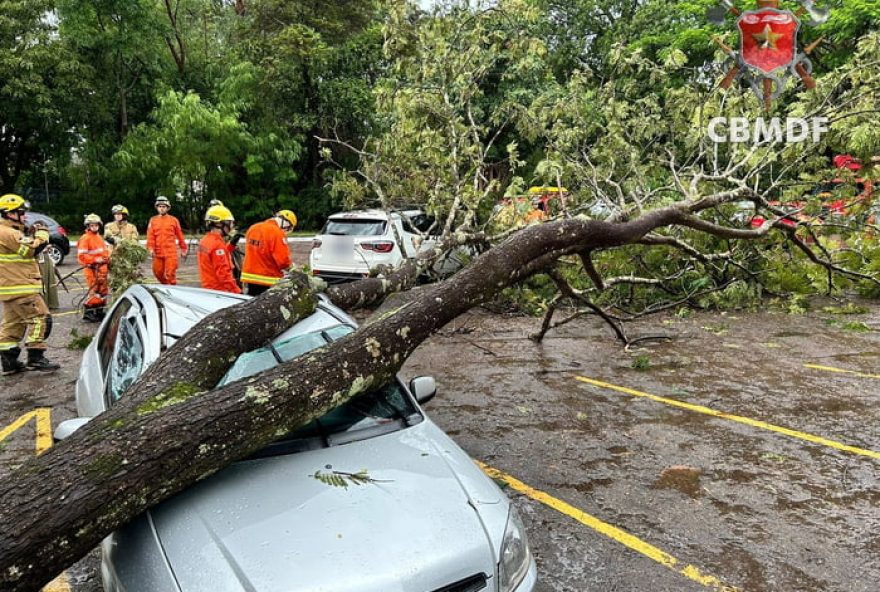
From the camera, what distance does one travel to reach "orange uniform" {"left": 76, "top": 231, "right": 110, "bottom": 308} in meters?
9.28

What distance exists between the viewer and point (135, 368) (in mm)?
3420

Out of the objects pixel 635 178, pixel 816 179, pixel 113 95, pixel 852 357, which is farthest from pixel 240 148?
pixel 852 357

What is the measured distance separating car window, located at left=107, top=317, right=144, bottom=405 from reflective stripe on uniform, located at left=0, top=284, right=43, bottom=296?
352 centimetres

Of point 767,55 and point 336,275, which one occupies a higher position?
point 767,55

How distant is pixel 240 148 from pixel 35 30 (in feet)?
25.0

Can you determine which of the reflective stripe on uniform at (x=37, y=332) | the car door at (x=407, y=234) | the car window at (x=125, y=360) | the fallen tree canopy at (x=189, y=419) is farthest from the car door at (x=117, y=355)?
the car door at (x=407, y=234)

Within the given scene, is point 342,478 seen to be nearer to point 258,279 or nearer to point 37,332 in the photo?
point 258,279

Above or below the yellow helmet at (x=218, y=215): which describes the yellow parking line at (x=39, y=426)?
below

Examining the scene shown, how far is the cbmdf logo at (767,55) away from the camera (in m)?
10.2

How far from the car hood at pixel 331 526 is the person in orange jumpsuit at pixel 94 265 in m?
7.75

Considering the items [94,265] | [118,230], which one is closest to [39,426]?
[94,265]

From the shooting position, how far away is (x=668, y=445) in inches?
194

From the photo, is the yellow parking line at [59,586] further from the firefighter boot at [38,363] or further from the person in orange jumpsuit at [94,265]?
the person in orange jumpsuit at [94,265]

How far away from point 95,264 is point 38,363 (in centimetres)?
273
